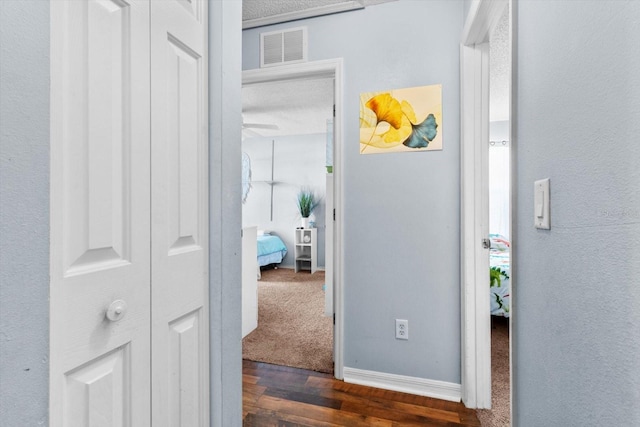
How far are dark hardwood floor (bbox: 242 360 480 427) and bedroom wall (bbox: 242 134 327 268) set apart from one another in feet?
13.1

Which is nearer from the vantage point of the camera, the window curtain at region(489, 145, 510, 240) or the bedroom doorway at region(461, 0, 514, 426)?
the bedroom doorway at region(461, 0, 514, 426)

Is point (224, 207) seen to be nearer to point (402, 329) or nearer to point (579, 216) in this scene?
point (579, 216)

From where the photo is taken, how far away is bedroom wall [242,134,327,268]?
6.14 meters

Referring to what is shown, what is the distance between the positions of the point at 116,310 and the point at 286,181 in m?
5.68

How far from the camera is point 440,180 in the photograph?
77.4 inches

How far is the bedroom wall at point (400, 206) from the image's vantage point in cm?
194

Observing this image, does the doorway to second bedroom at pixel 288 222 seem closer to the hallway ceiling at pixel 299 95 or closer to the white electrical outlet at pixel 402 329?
the hallway ceiling at pixel 299 95

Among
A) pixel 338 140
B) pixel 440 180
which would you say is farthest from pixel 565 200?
pixel 338 140

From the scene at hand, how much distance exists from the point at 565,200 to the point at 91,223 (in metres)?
1.05

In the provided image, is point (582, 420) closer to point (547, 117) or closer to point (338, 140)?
point (547, 117)

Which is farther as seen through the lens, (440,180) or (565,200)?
(440,180)

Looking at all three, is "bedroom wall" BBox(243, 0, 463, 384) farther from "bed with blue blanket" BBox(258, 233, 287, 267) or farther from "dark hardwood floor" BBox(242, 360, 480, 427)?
"bed with blue blanket" BBox(258, 233, 287, 267)

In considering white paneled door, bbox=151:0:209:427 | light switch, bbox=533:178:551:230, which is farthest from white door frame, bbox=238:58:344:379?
light switch, bbox=533:178:551:230

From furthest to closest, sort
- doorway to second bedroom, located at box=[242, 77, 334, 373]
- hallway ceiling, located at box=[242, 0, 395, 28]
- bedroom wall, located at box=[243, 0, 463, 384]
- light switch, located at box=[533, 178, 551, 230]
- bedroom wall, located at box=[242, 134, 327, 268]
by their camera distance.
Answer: bedroom wall, located at box=[242, 134, 327, 268] → doorway to second bedroom, located at box=[242, 77, 334, 373] → hallway ceiling, located at box=[242, 0, 395, 28] → bedroom wall, located at box=[243, 0, 463, 384] → light switch, located at box=[533, 178, 551, 230]
